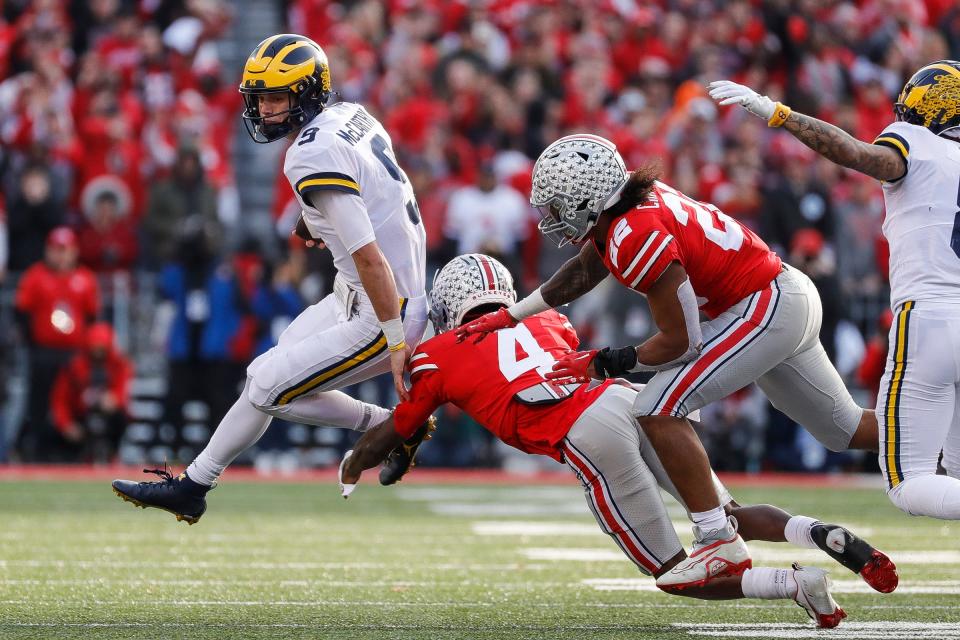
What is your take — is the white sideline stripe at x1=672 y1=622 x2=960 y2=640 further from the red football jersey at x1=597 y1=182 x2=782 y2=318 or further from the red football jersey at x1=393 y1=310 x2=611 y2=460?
the red football jersey at x1=597 y1=182 x2=782 y2=318

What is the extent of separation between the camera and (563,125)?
42.2 ft

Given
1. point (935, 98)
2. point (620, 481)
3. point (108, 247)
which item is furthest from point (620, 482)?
point (108, 247)

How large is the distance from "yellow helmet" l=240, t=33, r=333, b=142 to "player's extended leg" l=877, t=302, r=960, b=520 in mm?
2222

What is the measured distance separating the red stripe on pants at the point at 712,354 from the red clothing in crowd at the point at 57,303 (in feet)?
23.6

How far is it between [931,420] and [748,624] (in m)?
0.95

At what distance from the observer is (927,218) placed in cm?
504

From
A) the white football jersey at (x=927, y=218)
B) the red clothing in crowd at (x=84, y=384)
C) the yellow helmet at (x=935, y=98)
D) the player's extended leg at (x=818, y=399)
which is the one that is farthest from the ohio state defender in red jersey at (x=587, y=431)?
the red clothing in crowd at (x=84, y=384)

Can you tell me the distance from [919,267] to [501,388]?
1412 mm

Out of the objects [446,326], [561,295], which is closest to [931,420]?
[561,295]

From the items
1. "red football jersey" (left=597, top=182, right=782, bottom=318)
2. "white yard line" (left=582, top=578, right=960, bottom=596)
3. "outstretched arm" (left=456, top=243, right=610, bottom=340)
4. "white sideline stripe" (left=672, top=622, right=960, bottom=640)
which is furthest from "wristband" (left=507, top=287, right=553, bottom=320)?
"white yard line" (left=582, top=578, right=960, bottom=596)

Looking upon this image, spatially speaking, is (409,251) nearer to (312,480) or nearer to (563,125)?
(312,480)

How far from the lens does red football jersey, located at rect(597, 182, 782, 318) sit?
4.88 m

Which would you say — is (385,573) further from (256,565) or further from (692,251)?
(692,251)

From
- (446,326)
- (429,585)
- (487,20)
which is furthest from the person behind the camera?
(487,20)
